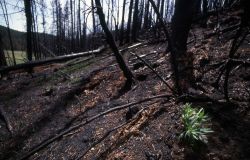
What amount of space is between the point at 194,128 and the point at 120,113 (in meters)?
2.67

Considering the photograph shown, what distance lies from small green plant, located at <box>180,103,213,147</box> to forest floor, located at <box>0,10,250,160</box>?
5.2 inches

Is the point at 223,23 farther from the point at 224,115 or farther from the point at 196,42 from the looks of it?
the point at 224,115

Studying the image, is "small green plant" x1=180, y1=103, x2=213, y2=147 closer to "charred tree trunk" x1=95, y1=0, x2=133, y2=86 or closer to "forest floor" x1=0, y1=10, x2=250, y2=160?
"forest floor" x1=0, y1=10, x2=250, y2=160

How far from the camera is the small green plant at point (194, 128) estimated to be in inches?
152

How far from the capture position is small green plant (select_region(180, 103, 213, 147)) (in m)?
3.87

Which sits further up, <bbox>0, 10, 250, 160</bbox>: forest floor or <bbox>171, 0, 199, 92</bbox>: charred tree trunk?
<bbox>171, 0, 199, 92</bbox>: charred tree trunk

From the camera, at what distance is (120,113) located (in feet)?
21.0

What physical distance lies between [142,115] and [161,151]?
132 centimetres

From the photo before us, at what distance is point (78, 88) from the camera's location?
9.06m

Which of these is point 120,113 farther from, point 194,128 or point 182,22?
point 182,22

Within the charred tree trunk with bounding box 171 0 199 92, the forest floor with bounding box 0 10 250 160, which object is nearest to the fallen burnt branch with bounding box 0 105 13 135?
the forest floor with bounding box 0 10 250 160

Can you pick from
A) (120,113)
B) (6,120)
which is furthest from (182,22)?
(6,120)

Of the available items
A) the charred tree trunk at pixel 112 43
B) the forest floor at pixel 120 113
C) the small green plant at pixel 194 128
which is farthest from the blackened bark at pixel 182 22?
the small green plant at pixel 194 128

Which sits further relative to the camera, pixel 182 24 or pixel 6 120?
pixel 6 120
